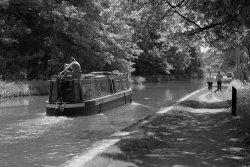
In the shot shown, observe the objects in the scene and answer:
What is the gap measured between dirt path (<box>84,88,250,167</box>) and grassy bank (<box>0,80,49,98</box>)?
20.7 meters

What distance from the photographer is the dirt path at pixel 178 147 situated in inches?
314

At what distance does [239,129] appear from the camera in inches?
445

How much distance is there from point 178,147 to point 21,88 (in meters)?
26.2

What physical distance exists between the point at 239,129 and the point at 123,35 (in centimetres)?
3453

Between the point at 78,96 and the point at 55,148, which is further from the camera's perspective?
the point at 78,96

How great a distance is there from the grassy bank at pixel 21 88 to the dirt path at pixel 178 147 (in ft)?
67.8

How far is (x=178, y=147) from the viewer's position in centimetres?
954

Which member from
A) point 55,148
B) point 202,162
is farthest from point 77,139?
point 202,162

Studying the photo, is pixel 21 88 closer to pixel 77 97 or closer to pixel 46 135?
pixel 77 97

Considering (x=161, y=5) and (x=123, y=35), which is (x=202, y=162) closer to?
(x=161, y=5)

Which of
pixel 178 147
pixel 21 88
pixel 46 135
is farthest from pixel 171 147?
pixel 21 88

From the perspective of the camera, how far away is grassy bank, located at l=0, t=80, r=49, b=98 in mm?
32094

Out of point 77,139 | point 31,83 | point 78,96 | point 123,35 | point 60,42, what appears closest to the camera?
point 77,139

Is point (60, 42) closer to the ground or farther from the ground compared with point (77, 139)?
farther from the ground
